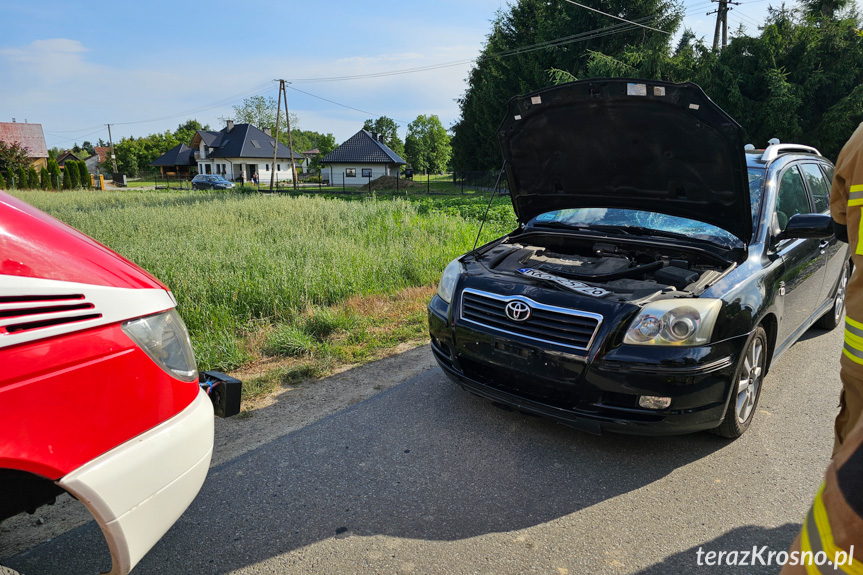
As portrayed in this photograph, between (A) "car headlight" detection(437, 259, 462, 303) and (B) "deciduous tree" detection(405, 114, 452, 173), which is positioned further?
(B) "deciduous tree" detection(405, 114, 452, 173)

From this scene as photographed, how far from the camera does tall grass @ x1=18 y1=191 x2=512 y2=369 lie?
5801 mm

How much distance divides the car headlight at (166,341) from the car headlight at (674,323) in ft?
7.20

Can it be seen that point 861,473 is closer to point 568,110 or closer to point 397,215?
point 568,110

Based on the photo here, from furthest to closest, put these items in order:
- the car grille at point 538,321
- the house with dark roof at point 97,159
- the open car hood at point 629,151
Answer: the house with dark roof at point 97,159
the open car hood at point 629,151
the car grille at point 538,321

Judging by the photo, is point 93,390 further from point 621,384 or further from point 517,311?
point 621,384

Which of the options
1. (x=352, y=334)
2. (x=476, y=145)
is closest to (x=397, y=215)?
(x=352, y=334)

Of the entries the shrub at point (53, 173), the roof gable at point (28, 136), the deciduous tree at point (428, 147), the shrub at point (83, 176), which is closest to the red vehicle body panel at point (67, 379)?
the shrub at point (53, 173)

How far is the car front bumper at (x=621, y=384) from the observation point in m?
2.89

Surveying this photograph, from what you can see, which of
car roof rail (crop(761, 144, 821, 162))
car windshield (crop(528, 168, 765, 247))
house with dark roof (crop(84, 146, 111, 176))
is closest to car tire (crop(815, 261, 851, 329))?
car roof rail (crop(761, 144, 821, 162))

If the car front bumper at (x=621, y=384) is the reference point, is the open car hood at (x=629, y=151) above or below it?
above

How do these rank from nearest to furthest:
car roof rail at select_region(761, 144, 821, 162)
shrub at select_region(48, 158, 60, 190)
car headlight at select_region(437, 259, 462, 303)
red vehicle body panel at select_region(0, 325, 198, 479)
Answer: red vehicle body panel at select_region(0, 325, 198, 479)
car headlight at select_region(437, 259, 462, 303)
car roof rail at select_region(761, 144, 821, 162)
shrub at select_region(48, 158, 60, 190)

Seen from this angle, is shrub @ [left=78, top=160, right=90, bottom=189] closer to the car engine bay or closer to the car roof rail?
the car engine bay

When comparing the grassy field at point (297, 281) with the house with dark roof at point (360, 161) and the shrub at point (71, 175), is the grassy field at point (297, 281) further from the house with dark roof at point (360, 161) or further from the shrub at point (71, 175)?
the house with dark roof at point (360, 161)

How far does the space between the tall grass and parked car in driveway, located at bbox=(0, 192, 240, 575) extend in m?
2.93
